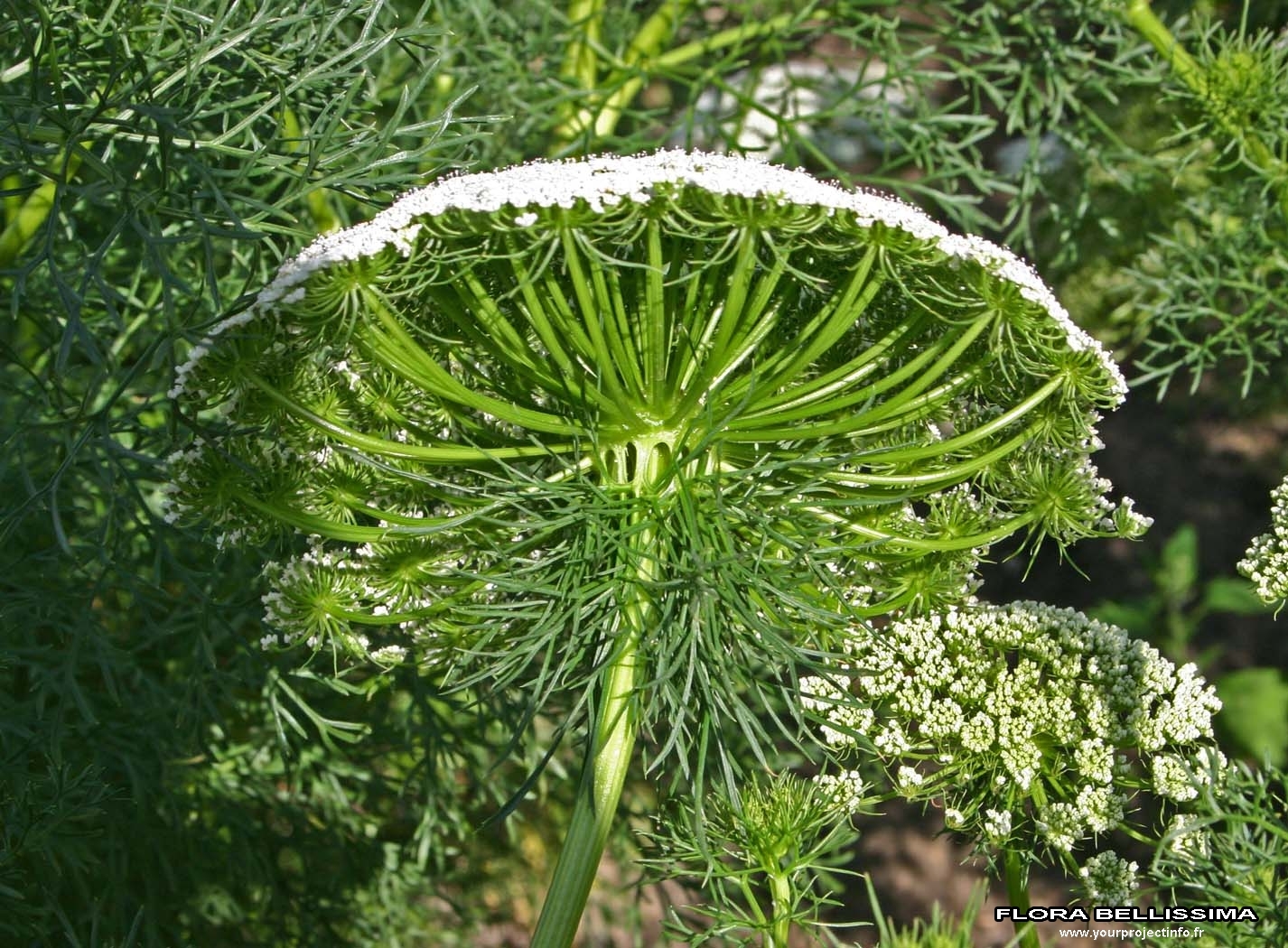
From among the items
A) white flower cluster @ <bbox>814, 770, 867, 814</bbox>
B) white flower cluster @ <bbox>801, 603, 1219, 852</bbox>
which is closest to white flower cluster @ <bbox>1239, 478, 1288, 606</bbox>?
white flower cluster @ <bbox>801, 603, 1219, 852</bbox>

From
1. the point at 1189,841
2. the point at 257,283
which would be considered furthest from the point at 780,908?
the point at 257,283

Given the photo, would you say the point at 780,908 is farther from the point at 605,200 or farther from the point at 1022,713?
the point at 605,200

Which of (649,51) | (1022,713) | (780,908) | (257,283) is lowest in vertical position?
(780,908)

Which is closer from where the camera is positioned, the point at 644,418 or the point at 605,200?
the point at 605,200

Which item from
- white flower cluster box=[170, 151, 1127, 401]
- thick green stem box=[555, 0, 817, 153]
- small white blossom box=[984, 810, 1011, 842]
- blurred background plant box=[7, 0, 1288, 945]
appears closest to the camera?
white flower cluster box=[170, 151, 1127, 401]

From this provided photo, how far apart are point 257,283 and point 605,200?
137cm

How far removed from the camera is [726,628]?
147cm

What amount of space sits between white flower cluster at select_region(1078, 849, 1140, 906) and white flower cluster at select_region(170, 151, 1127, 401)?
59 centimetres

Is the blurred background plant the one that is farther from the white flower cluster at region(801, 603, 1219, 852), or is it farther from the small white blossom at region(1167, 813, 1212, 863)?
the small white blossom at region(1167, 813, 1212, 863)

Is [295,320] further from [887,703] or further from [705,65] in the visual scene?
[705,65]

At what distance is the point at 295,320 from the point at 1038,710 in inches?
36.1

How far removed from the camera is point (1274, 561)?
1416 millimetres

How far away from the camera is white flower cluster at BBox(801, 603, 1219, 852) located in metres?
1.41

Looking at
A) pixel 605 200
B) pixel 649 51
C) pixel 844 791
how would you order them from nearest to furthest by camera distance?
pixel 605 200 → pixel 844 791 → pixel 649 51
